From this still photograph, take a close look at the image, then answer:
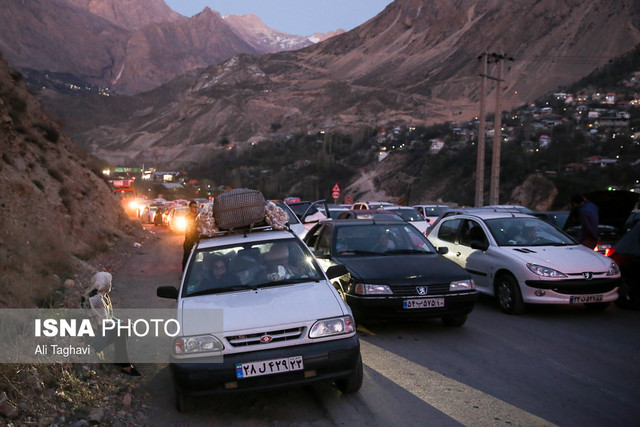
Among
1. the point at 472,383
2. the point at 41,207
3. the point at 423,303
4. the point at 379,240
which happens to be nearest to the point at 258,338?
the point at 472,383

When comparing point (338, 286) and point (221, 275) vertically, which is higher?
point (221, 275)

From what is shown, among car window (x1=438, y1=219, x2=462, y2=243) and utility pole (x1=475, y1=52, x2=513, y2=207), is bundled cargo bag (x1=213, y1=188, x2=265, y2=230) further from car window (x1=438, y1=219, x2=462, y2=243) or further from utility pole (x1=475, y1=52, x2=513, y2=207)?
utility pole (x1=475, y1=52, x2=513, y2=207)

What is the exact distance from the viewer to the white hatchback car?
28.8 ft

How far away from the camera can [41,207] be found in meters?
16.4

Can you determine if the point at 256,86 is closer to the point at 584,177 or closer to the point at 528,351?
the point at 584,177

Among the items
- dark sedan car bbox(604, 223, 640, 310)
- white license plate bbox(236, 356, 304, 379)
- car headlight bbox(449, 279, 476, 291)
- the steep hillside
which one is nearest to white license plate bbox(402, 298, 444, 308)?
car headlight bbox(449, 279, 476, 291)

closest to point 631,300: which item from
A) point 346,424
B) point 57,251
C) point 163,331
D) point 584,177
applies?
point 346,424

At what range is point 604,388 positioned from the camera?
5.61m

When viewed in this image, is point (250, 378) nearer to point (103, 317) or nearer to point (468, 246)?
point (103, 317)

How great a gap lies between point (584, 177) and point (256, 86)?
145441mm

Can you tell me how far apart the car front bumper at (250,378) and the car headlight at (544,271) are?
4875 mm

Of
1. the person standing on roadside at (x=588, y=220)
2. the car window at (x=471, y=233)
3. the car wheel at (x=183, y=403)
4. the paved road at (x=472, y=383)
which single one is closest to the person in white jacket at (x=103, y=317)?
the paved road at (x=472, y=383)

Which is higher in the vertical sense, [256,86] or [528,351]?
[256,86]

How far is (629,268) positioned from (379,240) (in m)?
4.04
